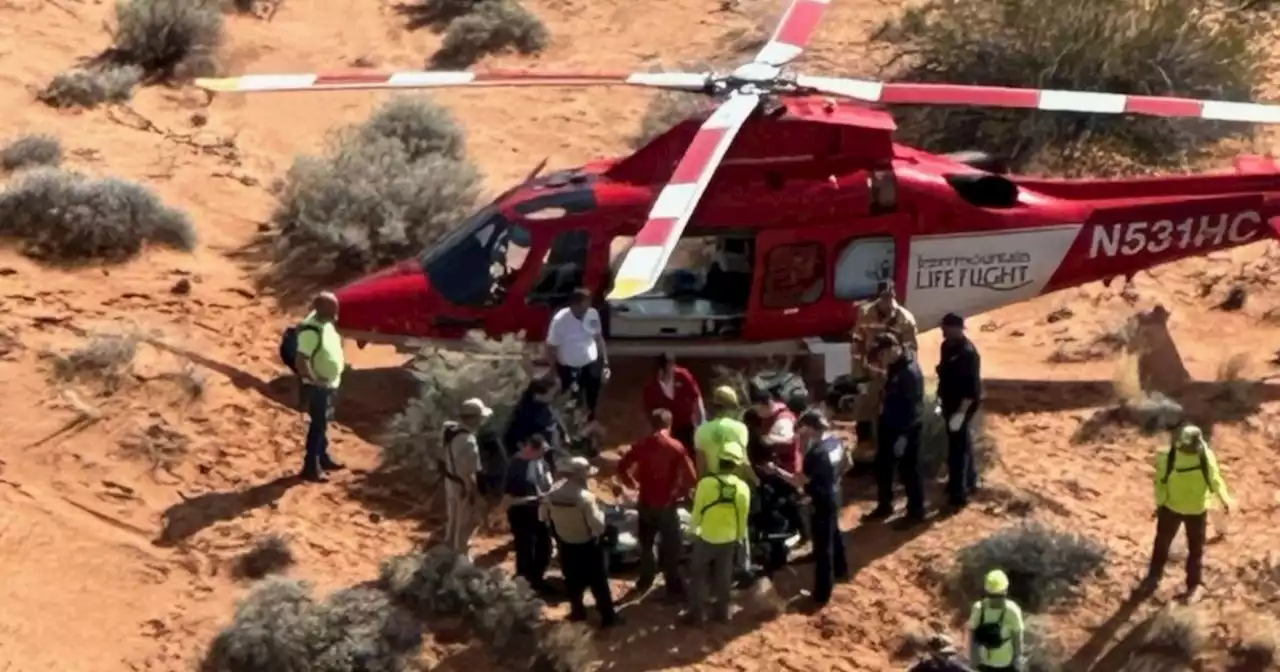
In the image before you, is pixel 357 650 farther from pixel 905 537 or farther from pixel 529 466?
Result: pixel 905 537

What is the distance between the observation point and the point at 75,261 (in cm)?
1697

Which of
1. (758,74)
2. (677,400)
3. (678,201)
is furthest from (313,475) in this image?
(758,74)

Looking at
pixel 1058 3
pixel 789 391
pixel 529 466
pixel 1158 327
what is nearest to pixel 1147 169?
pixel 1058 3

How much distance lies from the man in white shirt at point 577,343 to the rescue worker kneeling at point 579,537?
5.74 feet

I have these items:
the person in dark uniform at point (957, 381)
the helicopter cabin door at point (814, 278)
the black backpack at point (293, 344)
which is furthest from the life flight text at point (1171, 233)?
the black backpack at point (293, 344)

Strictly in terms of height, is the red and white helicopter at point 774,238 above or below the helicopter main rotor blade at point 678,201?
below

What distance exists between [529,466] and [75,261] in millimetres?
6548

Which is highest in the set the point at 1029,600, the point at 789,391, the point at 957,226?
the point at 957,226

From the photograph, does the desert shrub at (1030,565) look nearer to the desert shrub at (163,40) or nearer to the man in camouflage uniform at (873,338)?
the man in camouflage uniform at (873,338)

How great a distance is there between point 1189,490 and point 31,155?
11.8 metres

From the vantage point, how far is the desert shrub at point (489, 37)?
75.0 feet

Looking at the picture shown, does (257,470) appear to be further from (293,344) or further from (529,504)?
(529,504)

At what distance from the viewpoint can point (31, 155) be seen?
18688mm

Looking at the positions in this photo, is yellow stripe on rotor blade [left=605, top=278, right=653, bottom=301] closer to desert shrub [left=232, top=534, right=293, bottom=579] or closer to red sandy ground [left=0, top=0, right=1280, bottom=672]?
red sandy ground [left=0, top=0, right=1280, bottom=672]
